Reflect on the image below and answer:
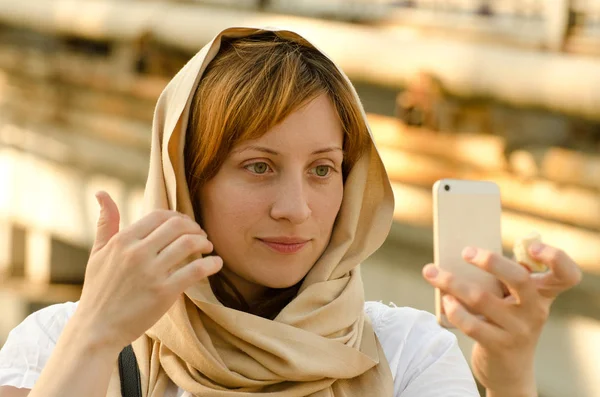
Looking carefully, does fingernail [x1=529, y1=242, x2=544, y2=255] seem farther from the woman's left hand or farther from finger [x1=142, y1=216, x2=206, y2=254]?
finger [x1=142, y1=216, x2=206, y2=254]

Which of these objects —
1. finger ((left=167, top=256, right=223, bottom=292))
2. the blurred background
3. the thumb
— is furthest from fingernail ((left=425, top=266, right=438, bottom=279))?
the blurred background

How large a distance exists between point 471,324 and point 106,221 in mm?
713

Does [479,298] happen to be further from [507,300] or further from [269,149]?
[269,149]

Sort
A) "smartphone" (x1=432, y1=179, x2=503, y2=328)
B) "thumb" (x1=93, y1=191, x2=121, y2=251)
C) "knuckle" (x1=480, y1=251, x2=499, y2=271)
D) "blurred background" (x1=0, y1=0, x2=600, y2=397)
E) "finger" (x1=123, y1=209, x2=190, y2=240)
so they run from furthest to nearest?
"blurred background" (x1=0, y1=0, x2=600, y2=397)
"thumb" (x1=93, y1=191, x2=121, y2=251)
"finger" (x1=123, y1=209, x2=190, y2=240)
"smartphone" (x1=432, y1=179, x2=503, y2=328)
"knuckle" (x1=480, y1=251, x2=499, y2=271)

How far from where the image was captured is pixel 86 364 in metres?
2.04

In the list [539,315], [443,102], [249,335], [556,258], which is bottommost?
[443,102]

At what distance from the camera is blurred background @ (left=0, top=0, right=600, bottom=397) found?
5.59 meters

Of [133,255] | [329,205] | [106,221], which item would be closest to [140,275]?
[133,255]

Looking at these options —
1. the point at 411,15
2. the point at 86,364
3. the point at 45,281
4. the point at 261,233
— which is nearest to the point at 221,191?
the point at 261,233

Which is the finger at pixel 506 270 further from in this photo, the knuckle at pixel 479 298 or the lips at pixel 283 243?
the lips at pixel 283 243

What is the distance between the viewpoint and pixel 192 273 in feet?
6.47

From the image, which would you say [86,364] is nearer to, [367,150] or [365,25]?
[367,150]

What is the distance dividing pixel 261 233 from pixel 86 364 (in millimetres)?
432

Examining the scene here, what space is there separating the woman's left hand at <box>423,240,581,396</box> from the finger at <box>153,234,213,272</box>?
1.33 feet
